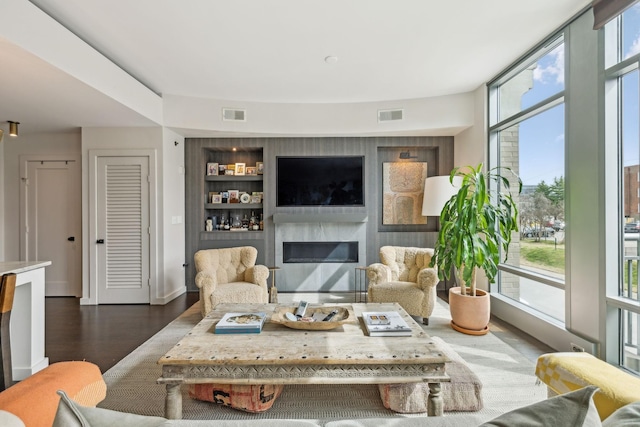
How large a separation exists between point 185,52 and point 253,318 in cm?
264

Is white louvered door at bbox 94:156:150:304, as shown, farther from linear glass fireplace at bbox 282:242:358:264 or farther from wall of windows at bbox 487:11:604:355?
wall of windows at bbox 487:11:604:355

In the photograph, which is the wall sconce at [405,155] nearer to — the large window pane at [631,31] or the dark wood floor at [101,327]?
the large window pane at [631,31]

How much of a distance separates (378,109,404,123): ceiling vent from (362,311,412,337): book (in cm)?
303

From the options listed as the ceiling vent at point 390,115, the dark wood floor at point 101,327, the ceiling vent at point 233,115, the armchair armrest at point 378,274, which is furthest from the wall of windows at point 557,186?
the dark wood floor at point 101,327

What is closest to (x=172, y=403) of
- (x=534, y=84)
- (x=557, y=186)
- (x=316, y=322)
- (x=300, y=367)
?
(x=300, y=367)

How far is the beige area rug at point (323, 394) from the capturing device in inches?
74.9

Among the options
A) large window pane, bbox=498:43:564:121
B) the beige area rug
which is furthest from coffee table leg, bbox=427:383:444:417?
large window pane, bbox=498:43:564:121

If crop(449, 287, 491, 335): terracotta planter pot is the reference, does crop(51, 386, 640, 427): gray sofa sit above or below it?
above

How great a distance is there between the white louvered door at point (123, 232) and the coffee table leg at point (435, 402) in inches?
154

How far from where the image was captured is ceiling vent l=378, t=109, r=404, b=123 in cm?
440

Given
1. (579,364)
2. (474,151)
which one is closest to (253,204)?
(474,151)

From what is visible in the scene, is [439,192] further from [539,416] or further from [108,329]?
[108,329]

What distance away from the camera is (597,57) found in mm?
2379

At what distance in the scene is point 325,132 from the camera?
454cm
